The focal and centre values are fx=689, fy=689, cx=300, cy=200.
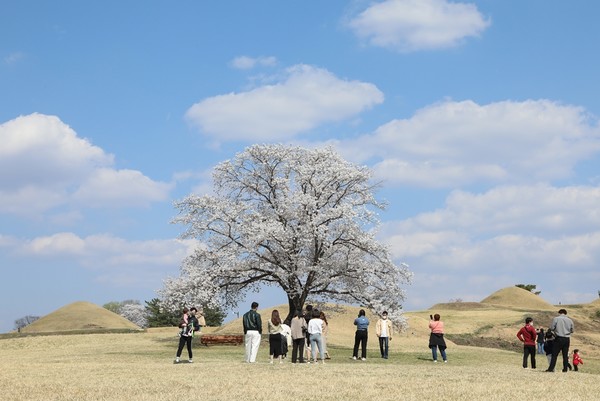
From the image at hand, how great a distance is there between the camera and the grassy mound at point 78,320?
8398 centimetres

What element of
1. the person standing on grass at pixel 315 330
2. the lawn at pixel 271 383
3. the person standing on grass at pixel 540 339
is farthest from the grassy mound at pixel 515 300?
the lawn at pixel 271 383

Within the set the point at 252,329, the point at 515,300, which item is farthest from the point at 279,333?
the point at 515,300

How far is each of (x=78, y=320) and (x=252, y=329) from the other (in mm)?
65296

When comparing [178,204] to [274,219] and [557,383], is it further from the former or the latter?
[557,383]

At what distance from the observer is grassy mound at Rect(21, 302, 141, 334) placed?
3306 inches

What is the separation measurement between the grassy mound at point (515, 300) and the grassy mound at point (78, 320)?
166 feet

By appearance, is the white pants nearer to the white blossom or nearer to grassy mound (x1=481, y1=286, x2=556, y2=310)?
grassy mound (x1=481, y1=286, x2=556, y2=310)

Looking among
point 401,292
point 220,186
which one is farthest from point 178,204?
point 401,292

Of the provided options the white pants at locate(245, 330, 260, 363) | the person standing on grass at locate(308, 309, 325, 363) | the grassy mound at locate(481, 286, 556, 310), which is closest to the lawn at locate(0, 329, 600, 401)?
the white pants at locate(245, 330, 260, 363)

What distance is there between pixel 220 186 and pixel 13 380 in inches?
991

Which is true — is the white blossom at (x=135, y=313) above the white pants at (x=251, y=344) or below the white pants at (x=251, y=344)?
above

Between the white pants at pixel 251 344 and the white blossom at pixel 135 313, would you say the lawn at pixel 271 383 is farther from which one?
the white blossom at pixel 135 313

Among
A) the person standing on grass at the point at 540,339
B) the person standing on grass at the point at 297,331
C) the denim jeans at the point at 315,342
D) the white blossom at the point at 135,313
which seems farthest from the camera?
Answer: the white blossom at the point at 135,313

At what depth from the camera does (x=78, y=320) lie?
85.9 m
